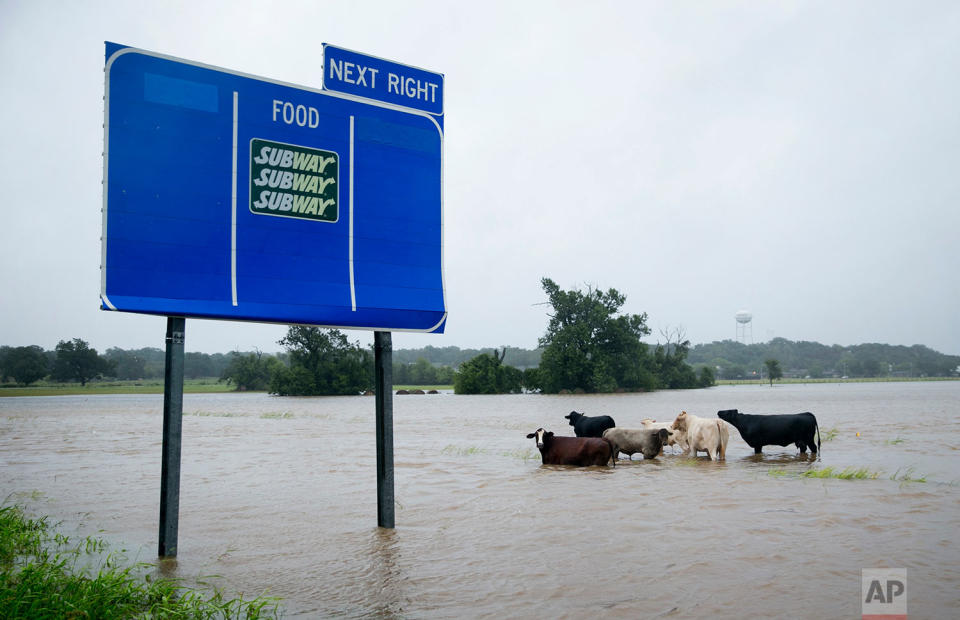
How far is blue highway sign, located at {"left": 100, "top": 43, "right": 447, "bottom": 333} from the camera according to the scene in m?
6.38

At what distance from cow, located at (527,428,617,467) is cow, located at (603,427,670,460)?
0.78m

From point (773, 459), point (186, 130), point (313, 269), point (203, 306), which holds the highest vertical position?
point (186, 130)

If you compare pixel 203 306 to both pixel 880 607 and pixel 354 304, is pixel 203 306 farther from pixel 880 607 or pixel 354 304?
pixel 880 607

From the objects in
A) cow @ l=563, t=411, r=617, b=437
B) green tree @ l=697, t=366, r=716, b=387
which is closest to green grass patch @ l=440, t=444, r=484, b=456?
cow @ l=563, t=411, r=617, b=437

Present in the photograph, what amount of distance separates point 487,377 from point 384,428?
73.5 meters

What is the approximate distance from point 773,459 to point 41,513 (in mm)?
13375

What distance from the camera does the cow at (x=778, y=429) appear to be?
50.0 ft

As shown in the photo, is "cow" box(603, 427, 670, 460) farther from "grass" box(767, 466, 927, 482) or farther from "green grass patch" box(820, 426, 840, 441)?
"green grass patch" box(820, 426, 840, 441)

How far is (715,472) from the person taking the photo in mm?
12664

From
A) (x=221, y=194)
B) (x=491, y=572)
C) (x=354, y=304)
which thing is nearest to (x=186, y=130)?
(x=221, y=194)

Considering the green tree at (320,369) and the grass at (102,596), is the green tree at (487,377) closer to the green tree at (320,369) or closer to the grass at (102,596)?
the green tree at (320,369)

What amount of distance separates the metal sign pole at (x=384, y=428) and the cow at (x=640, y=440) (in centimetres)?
790

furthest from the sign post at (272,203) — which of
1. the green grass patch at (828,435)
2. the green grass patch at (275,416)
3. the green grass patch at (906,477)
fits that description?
the green grass patch at (275,416)

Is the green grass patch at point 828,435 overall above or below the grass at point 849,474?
below
